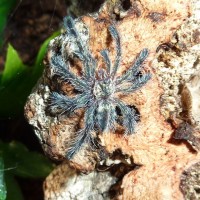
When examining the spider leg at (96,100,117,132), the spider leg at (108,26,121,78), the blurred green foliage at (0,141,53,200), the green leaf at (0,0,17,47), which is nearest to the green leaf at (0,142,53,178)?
the blurred green foliage at (0,141,53,200)

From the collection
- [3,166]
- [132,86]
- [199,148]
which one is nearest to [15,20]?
[3,166]

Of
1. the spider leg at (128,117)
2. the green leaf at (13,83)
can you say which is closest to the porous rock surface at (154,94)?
the spider leg at (128,117)

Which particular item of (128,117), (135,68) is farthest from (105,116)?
(135,68)

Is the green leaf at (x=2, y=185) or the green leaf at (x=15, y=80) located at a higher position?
the green leaf at (x=15, y=80)

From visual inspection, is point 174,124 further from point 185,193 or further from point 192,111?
point 185,193

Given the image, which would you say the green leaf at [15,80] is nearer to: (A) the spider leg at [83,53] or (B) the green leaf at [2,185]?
(B) the green leaf at [2,185]

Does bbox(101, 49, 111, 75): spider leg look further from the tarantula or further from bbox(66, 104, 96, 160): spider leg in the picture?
bbox(66, 104, 96, 160): spider leg
